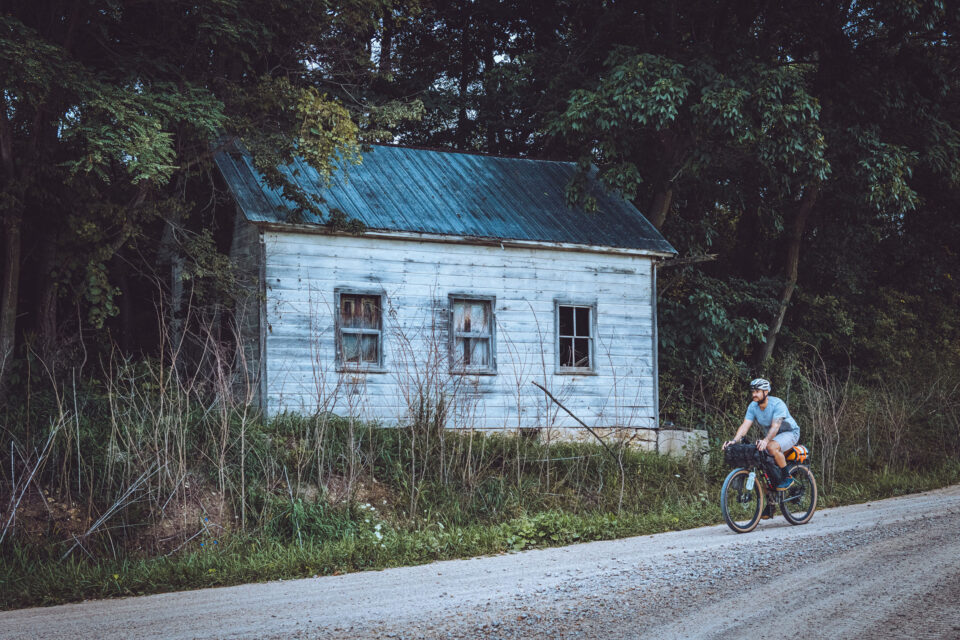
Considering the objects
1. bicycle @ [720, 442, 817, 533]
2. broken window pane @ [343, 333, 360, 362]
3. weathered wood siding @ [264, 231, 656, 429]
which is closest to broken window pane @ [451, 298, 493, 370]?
weathered wood siding @ [264, 231, 656, 429]

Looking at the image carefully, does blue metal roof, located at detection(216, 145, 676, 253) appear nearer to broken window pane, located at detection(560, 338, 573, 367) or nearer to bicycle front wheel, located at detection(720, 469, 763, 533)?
broken window pane, located at detection(560, 338, 573, 367)

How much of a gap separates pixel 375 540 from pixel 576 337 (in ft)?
26.1

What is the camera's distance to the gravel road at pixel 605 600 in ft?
20.7

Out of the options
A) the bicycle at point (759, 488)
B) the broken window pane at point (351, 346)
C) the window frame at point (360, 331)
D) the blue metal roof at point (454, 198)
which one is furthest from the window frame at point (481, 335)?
the bicycle at point (759, 488)

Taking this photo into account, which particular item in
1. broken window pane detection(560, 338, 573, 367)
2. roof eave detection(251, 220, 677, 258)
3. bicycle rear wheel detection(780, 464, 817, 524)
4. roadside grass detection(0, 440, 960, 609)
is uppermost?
roof eave detection(251, 220, 677, 258)

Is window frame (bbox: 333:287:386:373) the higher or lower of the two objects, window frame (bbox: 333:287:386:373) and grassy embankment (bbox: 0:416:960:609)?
the higher

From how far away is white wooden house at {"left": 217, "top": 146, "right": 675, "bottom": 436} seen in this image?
14734 mm

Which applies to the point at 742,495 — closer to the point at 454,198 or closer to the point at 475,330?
the point at 475,330

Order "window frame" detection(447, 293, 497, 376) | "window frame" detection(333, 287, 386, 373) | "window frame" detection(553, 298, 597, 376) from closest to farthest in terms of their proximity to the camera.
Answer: "window frame" detection(333, 287, 386, 373) < "window frame" detection(447, 293, 497, 376) < "window frame" detection(553, 298, 597, 376)

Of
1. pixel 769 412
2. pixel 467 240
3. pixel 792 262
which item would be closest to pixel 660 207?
pixel 792 262

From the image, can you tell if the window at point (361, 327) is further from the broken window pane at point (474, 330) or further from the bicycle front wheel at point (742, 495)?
the bicycle front wheel at point (742, 495)

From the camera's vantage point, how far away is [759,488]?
1091cm

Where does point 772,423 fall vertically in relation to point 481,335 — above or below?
below

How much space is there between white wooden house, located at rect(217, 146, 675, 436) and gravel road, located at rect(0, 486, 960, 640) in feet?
16.1
